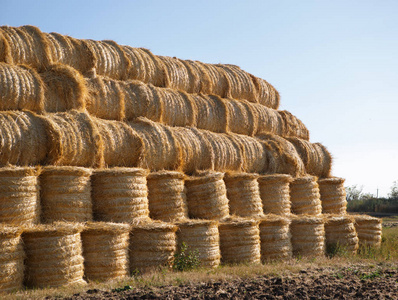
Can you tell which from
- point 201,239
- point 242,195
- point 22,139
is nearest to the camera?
point 22,139

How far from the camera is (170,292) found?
7.18m

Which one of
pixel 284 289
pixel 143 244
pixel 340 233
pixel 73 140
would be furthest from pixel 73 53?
pixel 340 233

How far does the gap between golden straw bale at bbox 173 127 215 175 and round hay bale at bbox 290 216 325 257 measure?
229 cm

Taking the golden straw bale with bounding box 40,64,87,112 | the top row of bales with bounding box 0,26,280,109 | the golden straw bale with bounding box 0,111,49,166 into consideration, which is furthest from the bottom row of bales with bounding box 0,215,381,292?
the top row of bales with bounding box 0,26,280,109

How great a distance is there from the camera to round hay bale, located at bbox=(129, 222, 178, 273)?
28.8 ft

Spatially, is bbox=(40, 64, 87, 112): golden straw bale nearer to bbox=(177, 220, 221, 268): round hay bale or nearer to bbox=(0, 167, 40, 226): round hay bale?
bbox=(0, 167, 40, 226): round hay bale

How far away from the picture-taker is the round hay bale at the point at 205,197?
1040 centimetres

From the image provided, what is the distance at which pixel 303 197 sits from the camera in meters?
12.6

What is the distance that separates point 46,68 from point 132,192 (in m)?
2.77

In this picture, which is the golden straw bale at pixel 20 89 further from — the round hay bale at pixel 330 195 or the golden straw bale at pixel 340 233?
the round hay bale at pixel 330 195

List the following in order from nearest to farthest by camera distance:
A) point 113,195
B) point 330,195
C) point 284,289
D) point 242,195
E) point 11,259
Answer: point 11,259, point 284,289, point 113,195, point 242,195, point 330,195

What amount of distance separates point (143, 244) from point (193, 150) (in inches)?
109

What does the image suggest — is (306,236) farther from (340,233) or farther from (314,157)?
(314,157)

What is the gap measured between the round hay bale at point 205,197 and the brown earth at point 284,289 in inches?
83.2
